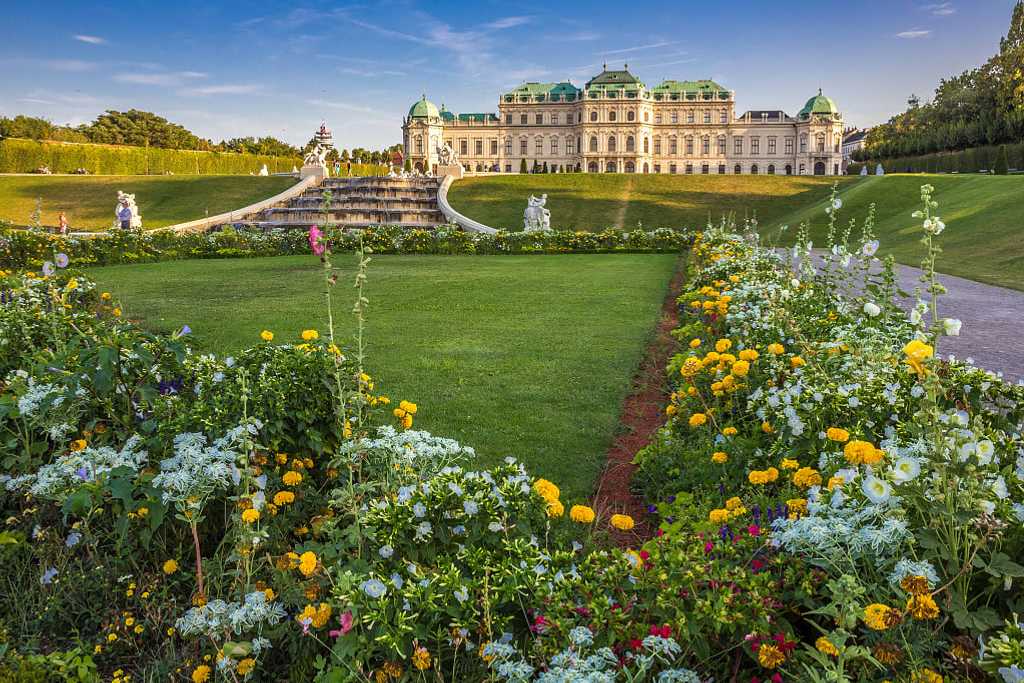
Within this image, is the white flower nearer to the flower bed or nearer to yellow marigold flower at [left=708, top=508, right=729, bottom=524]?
yellow marigold flower at [left=708, top=508, right=729, bottom=524]

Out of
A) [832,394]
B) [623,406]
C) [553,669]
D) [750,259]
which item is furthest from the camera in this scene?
[750,259]

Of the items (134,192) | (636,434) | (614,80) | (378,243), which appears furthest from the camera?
(614,80)

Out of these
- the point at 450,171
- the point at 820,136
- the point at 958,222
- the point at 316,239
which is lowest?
the point at 316,239

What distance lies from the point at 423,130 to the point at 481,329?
84.0 meters

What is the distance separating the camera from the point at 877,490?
202cm

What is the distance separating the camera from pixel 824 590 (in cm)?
206

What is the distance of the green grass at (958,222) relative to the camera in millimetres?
14273

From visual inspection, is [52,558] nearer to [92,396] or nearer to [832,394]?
[92,396]

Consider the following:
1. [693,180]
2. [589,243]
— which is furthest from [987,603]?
[693,180]

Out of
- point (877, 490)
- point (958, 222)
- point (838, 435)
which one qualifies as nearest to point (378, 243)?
point (958, 222)

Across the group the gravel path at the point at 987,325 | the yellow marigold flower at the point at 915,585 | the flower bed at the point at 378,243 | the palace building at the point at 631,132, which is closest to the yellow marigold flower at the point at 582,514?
the yellow marigold flower at the point at 915,585

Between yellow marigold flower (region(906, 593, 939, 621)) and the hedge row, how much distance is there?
42.2 meters

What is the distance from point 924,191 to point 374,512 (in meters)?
2.42

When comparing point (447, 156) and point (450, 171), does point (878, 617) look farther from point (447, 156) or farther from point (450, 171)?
point (450, 171)
